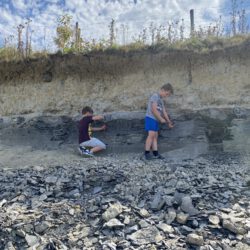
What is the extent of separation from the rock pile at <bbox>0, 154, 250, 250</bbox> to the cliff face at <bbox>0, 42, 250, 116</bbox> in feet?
8.25

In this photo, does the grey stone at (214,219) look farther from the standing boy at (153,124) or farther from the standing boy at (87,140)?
the standing boy at (87,140)

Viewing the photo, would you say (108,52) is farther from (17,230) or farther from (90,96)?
(17,230)

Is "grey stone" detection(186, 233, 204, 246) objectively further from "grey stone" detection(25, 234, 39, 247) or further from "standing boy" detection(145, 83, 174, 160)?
"standing boy" detection(145, 83, 174, 160)

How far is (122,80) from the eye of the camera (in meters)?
8.98

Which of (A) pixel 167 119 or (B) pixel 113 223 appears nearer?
(B) pixel 113 223

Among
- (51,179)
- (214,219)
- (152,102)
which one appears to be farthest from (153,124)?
(214,219)

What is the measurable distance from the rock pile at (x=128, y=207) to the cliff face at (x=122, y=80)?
8.25ft

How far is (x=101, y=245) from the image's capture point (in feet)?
13.0

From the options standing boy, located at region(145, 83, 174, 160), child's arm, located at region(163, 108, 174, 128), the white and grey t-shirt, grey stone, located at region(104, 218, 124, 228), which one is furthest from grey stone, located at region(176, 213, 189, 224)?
child's arm, located at region(163, 108, 174, 128)

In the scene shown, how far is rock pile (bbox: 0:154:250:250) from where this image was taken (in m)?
4.03

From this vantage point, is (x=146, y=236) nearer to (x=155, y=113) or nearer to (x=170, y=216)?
(x=170, y=216)

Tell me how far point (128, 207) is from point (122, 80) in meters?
4.91

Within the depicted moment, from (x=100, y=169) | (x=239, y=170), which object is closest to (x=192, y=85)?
(x=239, y=170)

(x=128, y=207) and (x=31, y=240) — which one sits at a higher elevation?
(x=128, y=207)
